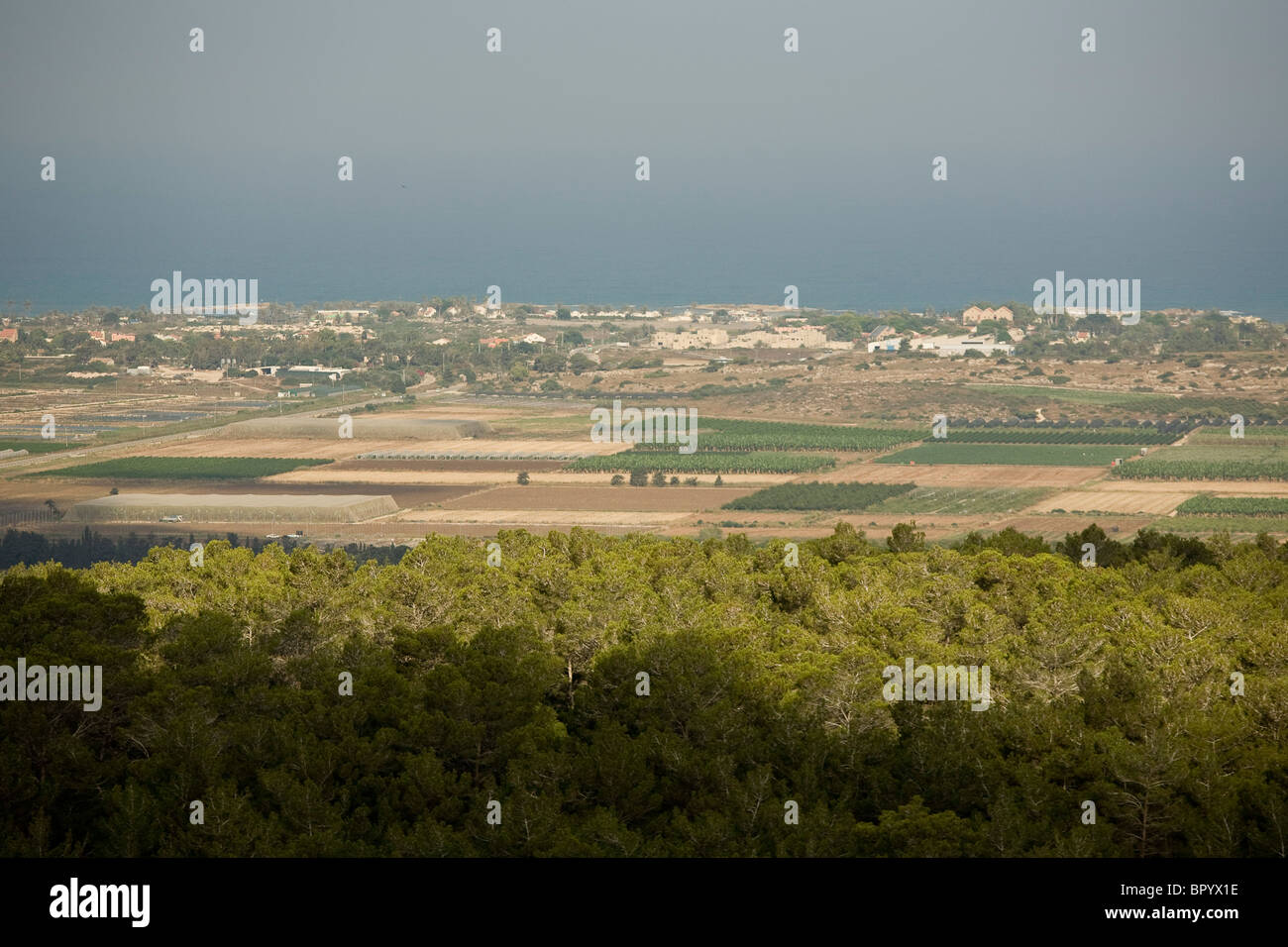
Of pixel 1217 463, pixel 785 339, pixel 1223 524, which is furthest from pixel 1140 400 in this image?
pixel 785 339

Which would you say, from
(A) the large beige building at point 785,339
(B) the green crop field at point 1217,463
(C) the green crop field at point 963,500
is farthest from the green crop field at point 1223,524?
(A) the large beige building at point 785,339

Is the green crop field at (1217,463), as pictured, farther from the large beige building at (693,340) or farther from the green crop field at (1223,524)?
the large beige building at (693,340)

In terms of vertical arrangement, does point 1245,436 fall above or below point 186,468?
above

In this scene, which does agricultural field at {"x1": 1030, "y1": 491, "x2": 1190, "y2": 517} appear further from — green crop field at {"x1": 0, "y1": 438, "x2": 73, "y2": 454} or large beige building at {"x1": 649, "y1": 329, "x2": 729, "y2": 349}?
large beige building at {"x1": 649, "y1": 329, "x2": 729, "y2": 349}

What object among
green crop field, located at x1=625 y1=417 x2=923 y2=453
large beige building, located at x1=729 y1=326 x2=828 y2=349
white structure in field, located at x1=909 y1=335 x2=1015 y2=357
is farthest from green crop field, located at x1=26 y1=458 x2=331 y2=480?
large beige building, located at x1=729 y1=326 x2=828 y2=349

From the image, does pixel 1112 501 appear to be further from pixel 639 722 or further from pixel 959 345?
pixel 959 345

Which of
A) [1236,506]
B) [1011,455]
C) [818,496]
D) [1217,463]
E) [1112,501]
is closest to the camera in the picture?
[1236,506]
